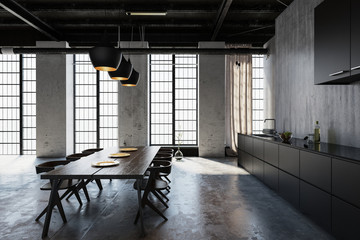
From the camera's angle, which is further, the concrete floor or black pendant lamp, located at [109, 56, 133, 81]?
black pendant lamp, located at [109, 56, 133, 81]

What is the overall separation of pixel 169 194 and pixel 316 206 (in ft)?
7.67

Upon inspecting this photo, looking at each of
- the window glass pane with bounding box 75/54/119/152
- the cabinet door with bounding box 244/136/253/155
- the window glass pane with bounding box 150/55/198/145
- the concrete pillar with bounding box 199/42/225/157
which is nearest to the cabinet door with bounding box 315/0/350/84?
the cabinet door with bounding box 244/136/253/155

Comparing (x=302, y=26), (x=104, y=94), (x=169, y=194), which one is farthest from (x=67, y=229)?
(x=104, y=94)

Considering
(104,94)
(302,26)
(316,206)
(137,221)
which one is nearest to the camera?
(316,206)

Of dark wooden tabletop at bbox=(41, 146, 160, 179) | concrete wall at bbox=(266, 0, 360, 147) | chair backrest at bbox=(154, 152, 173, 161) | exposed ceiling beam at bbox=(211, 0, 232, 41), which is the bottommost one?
chair backrest at bbox=(154, 152, 173, 161)

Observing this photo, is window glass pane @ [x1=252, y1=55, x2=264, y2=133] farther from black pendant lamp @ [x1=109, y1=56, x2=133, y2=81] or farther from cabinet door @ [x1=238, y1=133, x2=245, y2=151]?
black pendant lamp @ [x1=109, y1=56, x2=133, y2=81]

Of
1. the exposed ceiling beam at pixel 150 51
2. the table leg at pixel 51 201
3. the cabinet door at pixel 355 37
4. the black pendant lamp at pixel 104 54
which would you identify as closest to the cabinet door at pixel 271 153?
the cabinet door at pixel 355 37

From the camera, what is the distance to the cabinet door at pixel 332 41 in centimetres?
259

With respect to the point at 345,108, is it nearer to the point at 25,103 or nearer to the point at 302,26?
the point at 302,26

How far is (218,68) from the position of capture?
8.17m

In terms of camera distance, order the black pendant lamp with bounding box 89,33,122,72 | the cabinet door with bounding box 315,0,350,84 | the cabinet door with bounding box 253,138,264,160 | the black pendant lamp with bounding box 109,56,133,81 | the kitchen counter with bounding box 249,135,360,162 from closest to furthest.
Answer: the kitchen counter with bounding box 249,135,360,162 → the cabinet door with bounding box 315,0,350,84 → the black pendant lamp with bounding box 89,33,122,72 → the black pendant lamp with bounding box 109,56,133,81 → the cabinet door with bounding box 253,138,264,160

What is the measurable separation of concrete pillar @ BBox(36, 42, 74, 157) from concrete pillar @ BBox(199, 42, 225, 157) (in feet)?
16.3

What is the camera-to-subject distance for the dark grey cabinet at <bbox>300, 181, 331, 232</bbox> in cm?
252

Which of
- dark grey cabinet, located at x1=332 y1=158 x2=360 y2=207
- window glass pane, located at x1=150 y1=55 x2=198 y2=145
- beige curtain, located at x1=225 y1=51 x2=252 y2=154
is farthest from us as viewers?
window glass pane, located at x1=150 y1=55 x2=198 y2=145
